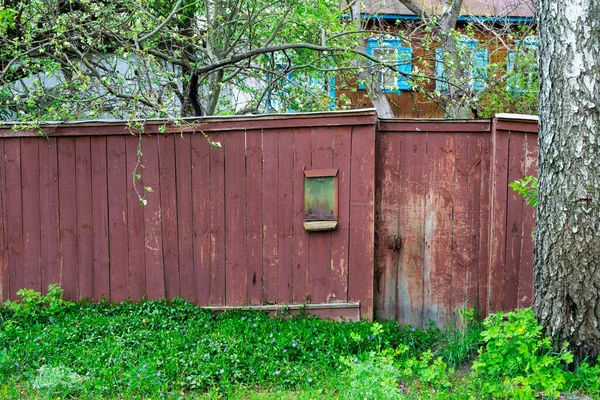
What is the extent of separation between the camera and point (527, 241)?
5992 millimetres

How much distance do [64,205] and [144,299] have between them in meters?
1.36

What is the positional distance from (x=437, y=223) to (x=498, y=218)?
1.98 ft

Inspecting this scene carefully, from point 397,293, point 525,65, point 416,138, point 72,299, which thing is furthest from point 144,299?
point 525,65

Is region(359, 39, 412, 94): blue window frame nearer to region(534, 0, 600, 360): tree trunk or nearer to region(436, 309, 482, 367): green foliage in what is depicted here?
region(534, 0, 600, 360): tree trunk

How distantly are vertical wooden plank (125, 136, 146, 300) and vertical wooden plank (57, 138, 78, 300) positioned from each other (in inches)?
24.2

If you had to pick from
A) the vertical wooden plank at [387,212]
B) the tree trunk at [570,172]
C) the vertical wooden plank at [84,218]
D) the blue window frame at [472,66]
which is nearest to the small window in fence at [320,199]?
the vertical wooden plank at [387,212]

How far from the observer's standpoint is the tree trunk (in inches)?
174

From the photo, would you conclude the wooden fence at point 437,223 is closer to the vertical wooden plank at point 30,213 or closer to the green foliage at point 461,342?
the green foliage at point 461,342

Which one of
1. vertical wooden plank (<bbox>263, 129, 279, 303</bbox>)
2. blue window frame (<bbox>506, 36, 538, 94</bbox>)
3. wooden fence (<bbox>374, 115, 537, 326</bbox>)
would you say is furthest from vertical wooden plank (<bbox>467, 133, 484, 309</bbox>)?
blue window frame (<bbox>506, 36, 538, 94</bbox>)

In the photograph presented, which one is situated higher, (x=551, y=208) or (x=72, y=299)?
(x=551, y=208)

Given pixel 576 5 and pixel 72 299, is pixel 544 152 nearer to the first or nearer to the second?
pixel 576 5

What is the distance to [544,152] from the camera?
4617 millimetres

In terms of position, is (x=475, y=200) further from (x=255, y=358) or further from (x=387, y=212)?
(x=255, y=358)

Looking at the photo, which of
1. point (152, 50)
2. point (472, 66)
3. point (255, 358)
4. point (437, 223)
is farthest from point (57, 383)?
point (472, 66)
